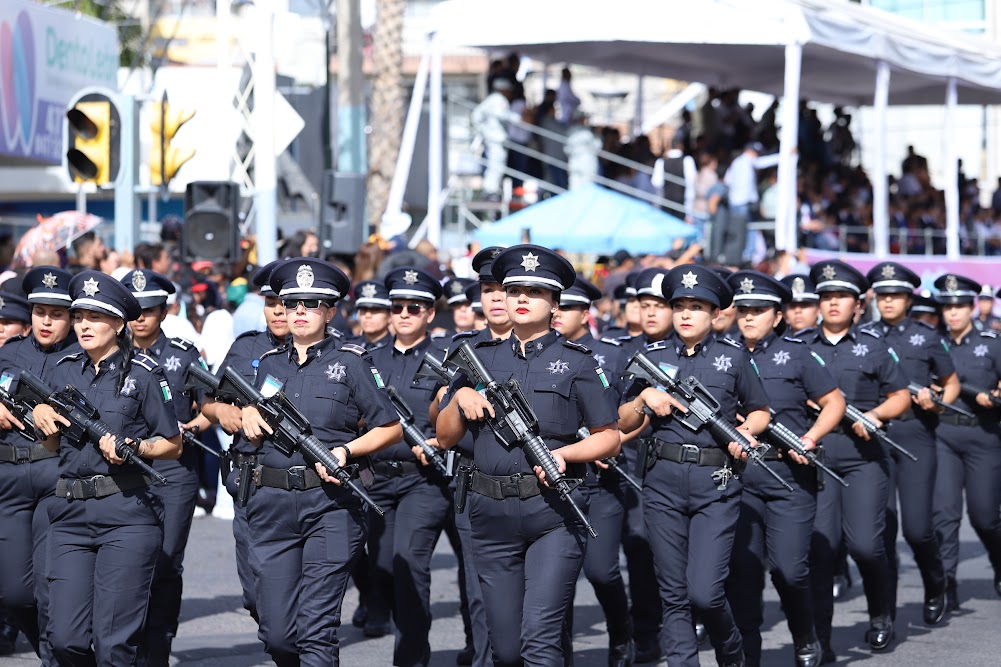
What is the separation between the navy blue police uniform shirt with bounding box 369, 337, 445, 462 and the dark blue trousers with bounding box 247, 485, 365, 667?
2051 mm

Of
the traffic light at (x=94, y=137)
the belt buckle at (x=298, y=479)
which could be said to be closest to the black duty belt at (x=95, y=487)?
the belt buckle at (x=298, y=479)

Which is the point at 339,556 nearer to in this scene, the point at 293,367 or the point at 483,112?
the point at 293,367

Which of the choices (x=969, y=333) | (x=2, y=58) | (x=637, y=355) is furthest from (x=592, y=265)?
(x=637, y=355)

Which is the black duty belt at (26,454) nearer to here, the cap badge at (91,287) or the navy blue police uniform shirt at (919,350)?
the cap badge at (91,287)

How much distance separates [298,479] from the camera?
7273mm

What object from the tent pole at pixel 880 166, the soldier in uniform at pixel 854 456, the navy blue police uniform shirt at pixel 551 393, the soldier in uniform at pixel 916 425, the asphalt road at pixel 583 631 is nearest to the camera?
the navy blue police uniform shirt at pixel 551 393

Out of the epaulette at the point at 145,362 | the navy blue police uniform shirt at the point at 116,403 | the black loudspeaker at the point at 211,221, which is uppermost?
the black loudspeaker at the point at 211,221

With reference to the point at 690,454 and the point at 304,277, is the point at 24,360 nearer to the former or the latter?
the point at 304,277

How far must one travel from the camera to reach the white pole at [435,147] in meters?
18.9

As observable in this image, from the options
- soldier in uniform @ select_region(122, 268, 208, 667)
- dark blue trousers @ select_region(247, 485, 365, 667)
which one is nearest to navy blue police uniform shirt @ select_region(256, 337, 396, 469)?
dark blue trousers @ select_region(247, 485, 365, 667)

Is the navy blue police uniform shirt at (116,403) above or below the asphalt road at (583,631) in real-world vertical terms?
above

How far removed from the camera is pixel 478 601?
820cm

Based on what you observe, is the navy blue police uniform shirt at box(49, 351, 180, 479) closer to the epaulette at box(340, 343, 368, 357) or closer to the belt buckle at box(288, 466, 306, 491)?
the belt buckle at box(288, 466, 306, 491)

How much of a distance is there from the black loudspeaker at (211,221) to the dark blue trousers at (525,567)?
7684mm
